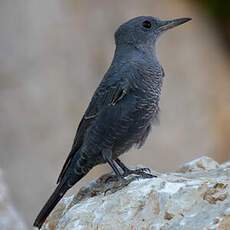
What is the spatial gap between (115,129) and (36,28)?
23.2 ft

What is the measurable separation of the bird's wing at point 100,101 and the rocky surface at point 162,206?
1342 mm

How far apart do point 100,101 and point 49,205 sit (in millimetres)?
1104

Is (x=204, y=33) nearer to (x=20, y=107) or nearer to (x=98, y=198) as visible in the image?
(x=20, y=107)

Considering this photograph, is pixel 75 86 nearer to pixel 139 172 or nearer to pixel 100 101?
pixel 100 101

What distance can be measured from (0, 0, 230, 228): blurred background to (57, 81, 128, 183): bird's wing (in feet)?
19.6

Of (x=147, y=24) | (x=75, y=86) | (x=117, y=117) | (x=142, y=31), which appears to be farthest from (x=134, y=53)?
(x=75, y=86)

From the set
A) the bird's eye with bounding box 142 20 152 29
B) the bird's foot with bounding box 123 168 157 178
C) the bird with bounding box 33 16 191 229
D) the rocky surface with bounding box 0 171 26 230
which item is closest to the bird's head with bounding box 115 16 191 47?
the bird's eye with bounding box 142 20 152 29

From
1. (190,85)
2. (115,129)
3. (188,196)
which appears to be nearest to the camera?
(188,196)

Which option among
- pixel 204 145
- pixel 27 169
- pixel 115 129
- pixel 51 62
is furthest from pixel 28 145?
pixel 115 129

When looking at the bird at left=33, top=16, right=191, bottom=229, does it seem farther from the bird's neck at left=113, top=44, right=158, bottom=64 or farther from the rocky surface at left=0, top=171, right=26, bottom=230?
the rocky surface at left=0, top=171, right=26, bottom=230

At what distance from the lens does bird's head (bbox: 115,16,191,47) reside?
794 centimetres

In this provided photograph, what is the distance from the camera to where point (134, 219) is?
18.1 feet

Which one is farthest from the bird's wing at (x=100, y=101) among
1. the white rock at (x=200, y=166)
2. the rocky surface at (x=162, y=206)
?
the rocky surface at (x=162, y=206)

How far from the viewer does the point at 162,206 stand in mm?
5473
